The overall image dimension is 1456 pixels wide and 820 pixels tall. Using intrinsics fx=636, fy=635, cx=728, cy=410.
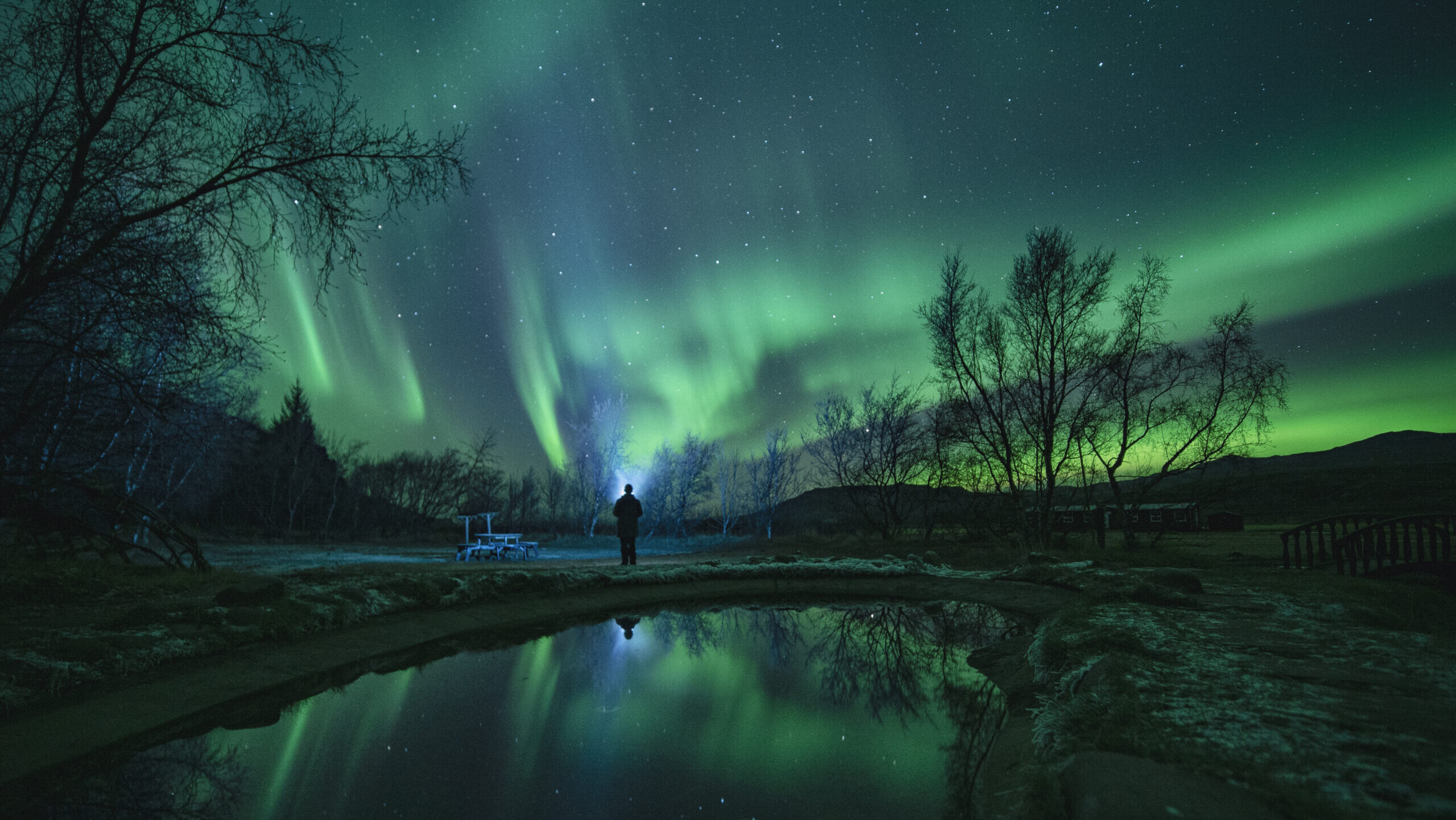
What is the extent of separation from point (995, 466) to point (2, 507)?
27626 mm

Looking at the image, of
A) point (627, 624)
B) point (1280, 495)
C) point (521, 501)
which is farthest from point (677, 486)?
point (1280, 495)

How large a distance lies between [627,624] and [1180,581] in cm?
1055

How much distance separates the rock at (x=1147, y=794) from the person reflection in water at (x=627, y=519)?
15.6 m

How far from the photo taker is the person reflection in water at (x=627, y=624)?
11250 mm

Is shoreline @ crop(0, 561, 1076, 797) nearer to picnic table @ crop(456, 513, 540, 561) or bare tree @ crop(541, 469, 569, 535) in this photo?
picnic table @ crop(456, 513, 540, 561)

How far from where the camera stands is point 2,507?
11086 millimetres

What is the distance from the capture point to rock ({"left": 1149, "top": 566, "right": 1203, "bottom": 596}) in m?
11.8

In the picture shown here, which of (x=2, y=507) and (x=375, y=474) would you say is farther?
(x=375, y=474)

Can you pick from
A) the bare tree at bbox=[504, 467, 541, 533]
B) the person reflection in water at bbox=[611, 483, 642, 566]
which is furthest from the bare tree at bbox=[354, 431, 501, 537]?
the person reflection in water at bbox=[611, 483, 642, 566]

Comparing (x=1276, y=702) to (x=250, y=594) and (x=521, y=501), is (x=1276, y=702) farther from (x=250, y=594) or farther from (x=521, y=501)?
(x=521, y=501)

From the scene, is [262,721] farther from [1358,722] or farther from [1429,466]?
[1429,466]

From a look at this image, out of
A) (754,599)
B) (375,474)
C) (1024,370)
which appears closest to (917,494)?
(1024,370)

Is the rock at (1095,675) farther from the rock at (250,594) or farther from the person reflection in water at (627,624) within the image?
the rock at (250,594)

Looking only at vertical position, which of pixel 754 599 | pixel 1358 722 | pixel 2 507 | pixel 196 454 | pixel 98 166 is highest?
pixel 98 166
